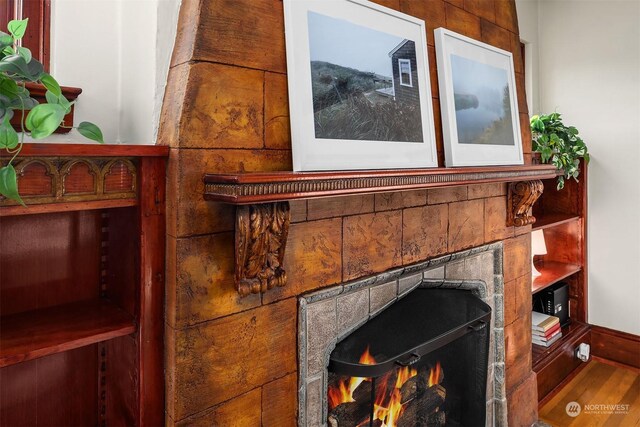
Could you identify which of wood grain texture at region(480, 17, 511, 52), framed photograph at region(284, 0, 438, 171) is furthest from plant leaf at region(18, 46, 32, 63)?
wood grain texture at region(480, 17, 511, 52)

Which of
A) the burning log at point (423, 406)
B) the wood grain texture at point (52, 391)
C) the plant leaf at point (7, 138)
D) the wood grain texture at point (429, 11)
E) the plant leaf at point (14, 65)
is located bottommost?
the burning log at point (423, 406)

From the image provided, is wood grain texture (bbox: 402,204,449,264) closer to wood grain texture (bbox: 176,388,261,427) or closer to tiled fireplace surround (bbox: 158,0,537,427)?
tiled fireplace surround (bbox: 158,0,537,427)

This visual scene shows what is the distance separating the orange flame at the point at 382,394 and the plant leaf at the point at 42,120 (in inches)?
41.0

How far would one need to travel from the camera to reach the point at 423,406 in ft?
5.75

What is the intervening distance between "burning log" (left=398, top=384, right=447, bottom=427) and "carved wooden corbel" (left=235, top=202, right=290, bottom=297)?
933mm

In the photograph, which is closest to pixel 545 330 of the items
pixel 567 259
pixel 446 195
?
pixel 567 259

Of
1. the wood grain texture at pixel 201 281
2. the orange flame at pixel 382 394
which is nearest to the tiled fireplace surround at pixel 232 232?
the wood grain texture at pixel 201 281

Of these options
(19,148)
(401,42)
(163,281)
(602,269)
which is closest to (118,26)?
(19,148)

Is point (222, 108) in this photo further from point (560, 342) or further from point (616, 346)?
point (616, 346)

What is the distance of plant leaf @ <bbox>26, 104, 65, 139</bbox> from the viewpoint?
0.67 metres

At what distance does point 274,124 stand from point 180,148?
0.29 meters

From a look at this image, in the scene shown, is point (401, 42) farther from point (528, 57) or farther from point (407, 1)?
point (528, 57)

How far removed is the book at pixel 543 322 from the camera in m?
2.82

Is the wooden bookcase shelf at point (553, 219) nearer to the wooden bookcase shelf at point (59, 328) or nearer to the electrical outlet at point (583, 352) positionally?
the electrical outlet at point (583, 352)
